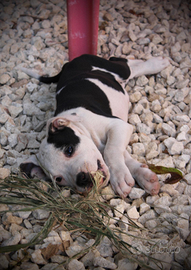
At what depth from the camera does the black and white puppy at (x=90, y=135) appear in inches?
101

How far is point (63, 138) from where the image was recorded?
104 inches

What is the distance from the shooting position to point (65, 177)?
257 centimetres

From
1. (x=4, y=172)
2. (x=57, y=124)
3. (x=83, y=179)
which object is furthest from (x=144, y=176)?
(x=4, y=172)

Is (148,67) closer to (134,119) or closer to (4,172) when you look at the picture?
(134,119)

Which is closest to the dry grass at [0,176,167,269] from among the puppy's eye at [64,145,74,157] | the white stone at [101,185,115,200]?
the white stone at [101,185,115,200]

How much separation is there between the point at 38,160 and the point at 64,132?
0.38 meters

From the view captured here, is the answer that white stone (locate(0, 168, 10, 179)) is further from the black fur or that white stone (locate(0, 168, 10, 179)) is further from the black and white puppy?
the black fur


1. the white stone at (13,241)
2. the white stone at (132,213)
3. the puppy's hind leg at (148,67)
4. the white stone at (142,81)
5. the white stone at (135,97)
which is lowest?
the white stone at (132,213)

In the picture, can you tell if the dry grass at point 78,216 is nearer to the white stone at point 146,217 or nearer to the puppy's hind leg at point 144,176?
the white stone at point 146,217

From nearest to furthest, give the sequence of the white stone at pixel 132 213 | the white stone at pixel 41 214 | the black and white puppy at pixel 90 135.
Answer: the white stone at pixel 41 214 < the white stone at pixel 132 213 < the black and white puppy at pixel 90 135

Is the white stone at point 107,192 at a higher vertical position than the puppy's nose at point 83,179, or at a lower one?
lower

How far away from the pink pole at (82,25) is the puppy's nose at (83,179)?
277 cm

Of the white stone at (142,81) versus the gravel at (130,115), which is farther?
the white stone at (142,81)

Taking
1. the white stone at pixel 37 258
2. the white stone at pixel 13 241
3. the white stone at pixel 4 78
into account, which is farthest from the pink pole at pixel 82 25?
the white stone at pixel 37 258
